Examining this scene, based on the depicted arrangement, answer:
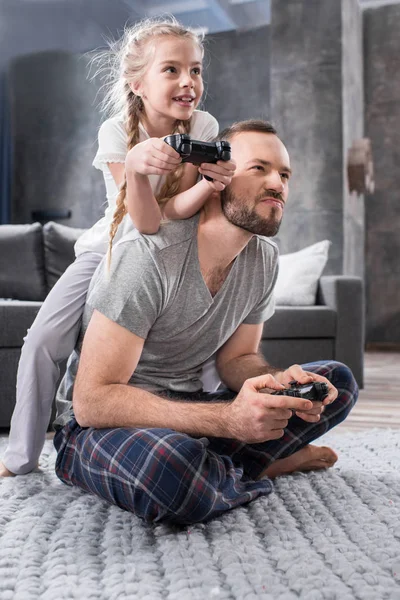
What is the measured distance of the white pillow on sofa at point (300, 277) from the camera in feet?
12.0

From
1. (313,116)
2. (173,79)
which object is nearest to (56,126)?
(313,116)

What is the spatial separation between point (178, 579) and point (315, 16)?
543 centimetres

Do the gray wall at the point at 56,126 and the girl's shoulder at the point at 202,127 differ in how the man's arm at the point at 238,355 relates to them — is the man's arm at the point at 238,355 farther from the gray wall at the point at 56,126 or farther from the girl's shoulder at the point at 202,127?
the gray wall at the point at 56,126

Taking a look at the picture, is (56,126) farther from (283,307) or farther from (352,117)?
(283,307)

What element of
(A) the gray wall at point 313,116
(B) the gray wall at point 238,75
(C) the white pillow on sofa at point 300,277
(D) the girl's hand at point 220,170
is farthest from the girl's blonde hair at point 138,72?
(B) the gray wall at point 238,75

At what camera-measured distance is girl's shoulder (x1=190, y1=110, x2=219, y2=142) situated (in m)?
1.80

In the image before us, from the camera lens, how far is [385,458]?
2062mm

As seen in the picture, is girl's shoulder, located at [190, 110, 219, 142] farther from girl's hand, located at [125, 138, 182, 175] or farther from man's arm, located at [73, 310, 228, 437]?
man's arm, located at [73, 310, 228, 437]

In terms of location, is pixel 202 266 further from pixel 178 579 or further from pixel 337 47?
pixel 337 47

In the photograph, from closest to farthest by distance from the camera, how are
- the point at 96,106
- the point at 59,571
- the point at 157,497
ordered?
the point at 59,571 < the point at 157,497 < the point at 96,106

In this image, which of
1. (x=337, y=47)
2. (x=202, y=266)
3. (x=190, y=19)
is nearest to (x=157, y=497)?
(x=202, y=266)

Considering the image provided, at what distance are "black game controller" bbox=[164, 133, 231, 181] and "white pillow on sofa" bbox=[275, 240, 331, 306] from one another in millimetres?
2320

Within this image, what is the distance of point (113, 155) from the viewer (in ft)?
5.76

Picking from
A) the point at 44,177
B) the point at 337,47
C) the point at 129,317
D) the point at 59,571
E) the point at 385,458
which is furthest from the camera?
the point at 44,177
